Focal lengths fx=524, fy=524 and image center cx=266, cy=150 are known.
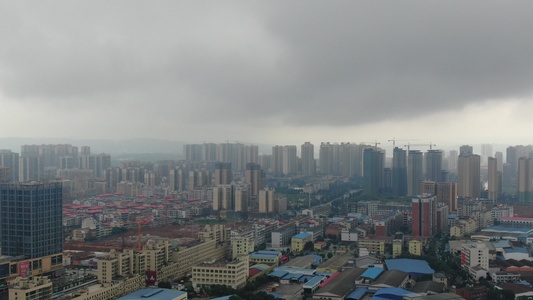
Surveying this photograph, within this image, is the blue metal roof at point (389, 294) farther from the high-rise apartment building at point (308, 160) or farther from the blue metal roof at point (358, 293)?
the high-rise apartment building at point (308, 160)

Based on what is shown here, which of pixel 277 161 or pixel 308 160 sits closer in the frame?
pixel 308 160

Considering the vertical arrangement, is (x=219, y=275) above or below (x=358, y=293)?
above

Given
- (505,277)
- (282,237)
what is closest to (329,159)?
(282,237)

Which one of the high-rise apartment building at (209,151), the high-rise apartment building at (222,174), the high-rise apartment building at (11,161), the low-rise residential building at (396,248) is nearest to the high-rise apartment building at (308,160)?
the high-rise apartment building at (209,151)

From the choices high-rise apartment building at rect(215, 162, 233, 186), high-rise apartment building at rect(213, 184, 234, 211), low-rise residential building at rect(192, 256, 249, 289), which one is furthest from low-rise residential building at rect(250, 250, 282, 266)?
high-rise apartment building at rect(215, 162, 233, 186)

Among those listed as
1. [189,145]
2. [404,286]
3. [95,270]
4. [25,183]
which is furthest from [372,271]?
[189,145]

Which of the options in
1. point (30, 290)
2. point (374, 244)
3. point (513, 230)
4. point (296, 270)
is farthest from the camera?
point (513, 230)

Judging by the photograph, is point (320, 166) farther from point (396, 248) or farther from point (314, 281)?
point (314, 281)
